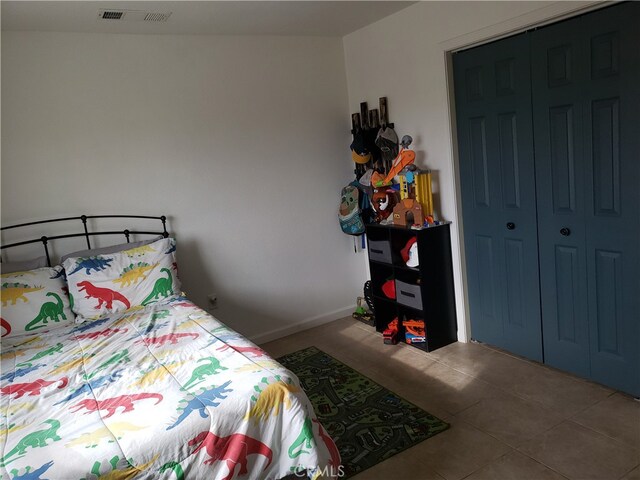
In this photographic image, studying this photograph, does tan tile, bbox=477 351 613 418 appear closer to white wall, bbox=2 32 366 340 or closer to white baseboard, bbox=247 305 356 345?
white baseboard, bbox=247 305 356 345

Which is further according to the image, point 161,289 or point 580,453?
point 161,289

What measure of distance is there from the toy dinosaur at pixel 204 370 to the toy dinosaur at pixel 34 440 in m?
0.45

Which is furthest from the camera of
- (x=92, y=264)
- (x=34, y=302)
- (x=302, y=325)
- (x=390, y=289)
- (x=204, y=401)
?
(x=302, y=325)

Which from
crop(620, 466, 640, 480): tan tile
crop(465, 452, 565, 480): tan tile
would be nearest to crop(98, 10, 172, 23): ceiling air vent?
crop(465, 452, 565, 480): tan tile

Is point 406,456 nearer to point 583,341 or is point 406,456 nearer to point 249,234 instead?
point 583,341

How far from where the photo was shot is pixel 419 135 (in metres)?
3.45

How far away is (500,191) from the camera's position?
9.90ft

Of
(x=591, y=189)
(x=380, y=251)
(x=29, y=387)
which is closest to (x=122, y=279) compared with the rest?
(x=29, y=387)

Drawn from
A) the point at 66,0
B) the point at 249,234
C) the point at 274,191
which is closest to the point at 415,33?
the point at 274,191

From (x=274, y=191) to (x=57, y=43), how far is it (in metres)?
1.69

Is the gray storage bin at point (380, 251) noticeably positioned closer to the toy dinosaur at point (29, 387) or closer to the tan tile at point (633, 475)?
the tan tile at point (633, 475)

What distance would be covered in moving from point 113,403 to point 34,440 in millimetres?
273

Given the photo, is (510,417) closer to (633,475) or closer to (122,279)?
(633,475)

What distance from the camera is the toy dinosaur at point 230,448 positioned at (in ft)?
5.49
